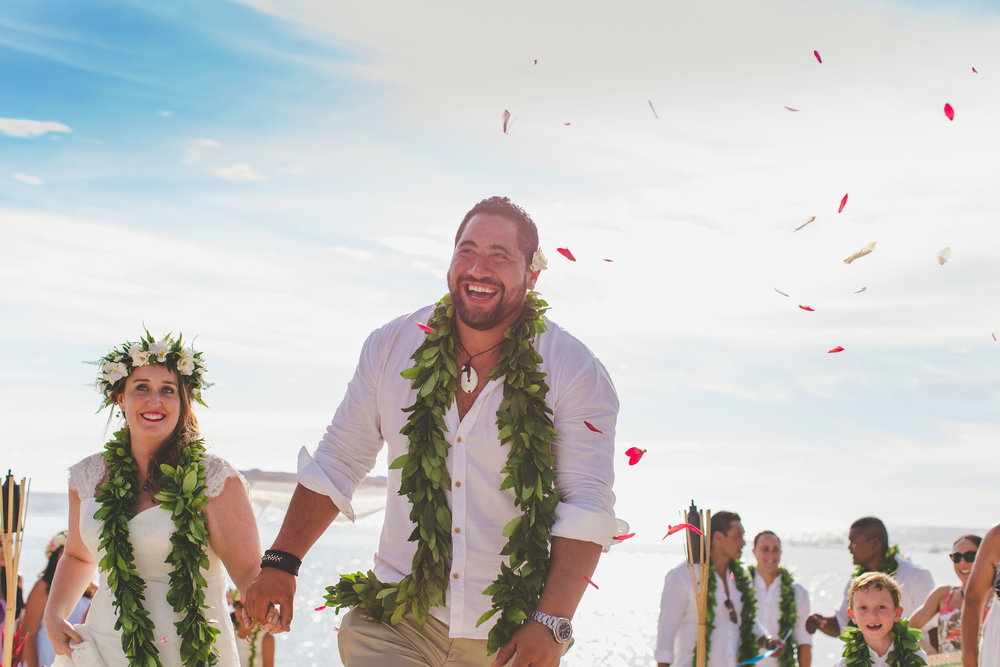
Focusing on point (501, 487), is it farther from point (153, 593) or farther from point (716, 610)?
point (716, 610)

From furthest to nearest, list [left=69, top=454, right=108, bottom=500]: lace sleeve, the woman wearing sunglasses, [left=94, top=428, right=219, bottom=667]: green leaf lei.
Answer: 1. the woman wearing sunglasses
2. [left=69, top=454, right=108, bottom=500]: lace sleeve
3. [left=94, top=428, right=219, bottom=667]: green leaf lei

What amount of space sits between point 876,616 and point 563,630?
11.7 ft

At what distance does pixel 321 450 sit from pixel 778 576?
6.40m

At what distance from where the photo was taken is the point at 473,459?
3469 millimetres

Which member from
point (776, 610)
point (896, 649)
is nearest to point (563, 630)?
point (896, 649)

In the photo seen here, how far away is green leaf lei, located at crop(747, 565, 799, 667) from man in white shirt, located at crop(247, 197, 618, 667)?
218 inches

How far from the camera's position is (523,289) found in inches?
142

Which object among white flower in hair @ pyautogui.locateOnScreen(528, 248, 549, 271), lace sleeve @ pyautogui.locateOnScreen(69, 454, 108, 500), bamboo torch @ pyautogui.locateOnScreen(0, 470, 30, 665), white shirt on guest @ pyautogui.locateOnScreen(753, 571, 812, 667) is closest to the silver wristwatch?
white flower in hair @ pyautogui.locateOnScreen(528, 248, 549, 271)

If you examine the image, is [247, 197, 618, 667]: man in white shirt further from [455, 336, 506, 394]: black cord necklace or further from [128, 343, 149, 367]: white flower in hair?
[128, 343, 149, 367]: white flower in hair

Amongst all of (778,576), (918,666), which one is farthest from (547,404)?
(778,576)

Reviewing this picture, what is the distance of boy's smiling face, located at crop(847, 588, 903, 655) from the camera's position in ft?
20.0

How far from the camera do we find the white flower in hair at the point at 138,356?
210 inches

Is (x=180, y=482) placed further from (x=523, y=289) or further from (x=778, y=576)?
(x=778, y=576)

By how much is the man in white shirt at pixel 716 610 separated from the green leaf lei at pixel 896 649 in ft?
4.78
